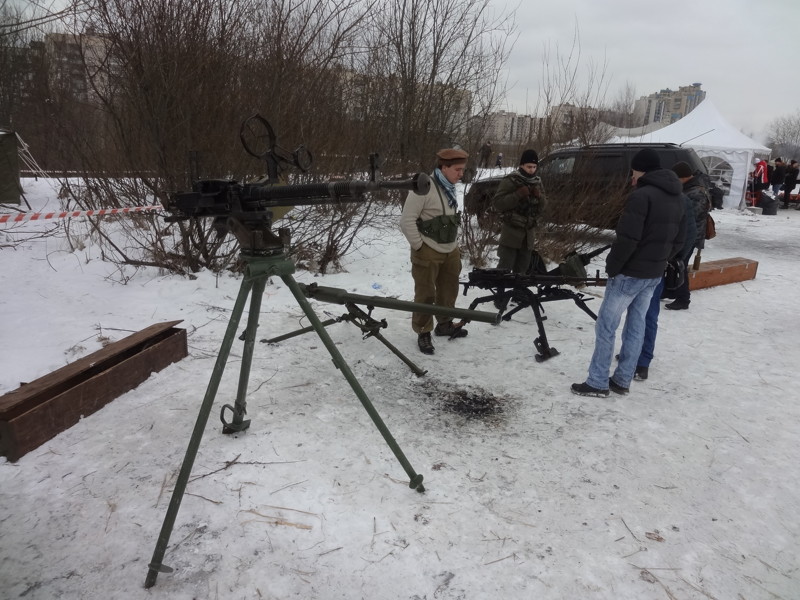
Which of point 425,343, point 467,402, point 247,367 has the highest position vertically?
point 247,367

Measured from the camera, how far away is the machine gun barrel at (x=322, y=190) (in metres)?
1.78

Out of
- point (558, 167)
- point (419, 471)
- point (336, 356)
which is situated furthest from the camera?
point (558, 167)

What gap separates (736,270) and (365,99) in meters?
6.21

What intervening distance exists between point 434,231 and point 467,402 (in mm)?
1488

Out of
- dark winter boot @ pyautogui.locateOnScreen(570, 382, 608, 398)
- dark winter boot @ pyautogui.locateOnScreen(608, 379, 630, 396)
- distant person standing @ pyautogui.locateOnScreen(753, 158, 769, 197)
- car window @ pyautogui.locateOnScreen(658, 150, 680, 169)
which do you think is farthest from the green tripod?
distant person standing @ pyautogui.locateOnScreen(753, 158, 769, 197)

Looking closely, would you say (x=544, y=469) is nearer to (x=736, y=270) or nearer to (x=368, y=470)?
(x=368, y=470)

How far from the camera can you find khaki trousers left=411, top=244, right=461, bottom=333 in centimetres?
429

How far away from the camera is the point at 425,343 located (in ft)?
14.7

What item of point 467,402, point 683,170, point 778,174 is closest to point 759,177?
point 778,174

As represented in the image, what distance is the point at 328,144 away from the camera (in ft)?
21.7

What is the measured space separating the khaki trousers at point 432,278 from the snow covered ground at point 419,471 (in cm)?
36

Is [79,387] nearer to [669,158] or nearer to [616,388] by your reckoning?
[616,388]

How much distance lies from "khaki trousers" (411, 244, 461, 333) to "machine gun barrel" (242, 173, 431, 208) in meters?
2.23

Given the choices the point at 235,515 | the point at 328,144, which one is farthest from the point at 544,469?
the point at 328,144
